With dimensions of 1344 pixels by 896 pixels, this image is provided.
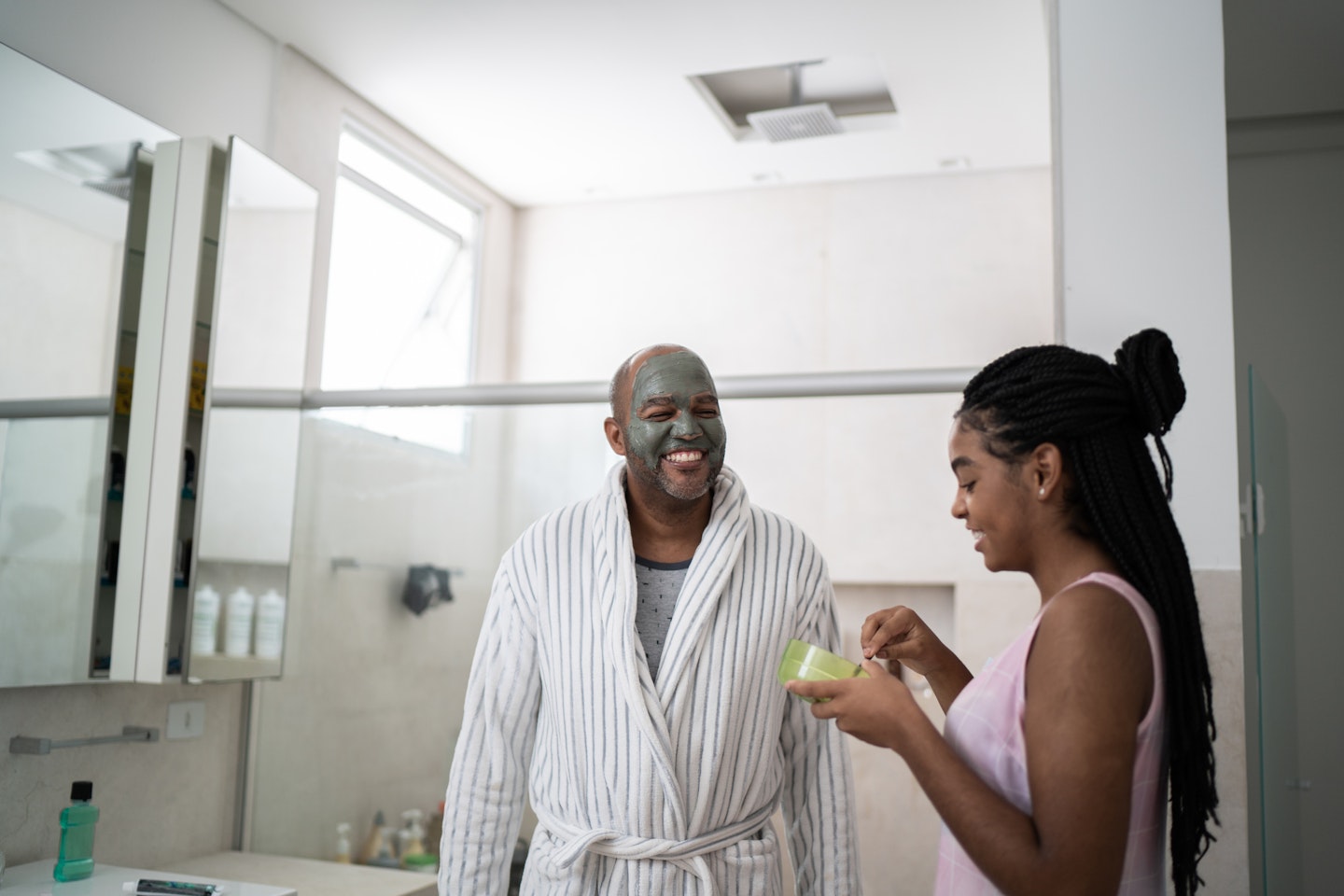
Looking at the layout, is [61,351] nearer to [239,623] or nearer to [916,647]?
[239,623]

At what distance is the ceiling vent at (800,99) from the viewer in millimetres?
3217

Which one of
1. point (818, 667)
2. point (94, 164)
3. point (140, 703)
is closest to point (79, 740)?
point (140, 703)

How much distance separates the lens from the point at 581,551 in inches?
61.2

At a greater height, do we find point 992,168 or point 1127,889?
point 992,168

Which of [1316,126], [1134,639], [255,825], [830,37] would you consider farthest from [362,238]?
[1134,639]

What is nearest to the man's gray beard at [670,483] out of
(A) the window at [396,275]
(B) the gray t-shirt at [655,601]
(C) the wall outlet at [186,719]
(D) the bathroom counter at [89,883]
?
(B) the gray t-shirt at [655,601]

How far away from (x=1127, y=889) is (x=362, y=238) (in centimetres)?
303

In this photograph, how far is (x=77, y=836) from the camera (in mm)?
1914

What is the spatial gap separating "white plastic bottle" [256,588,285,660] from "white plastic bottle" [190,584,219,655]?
13 centimetres

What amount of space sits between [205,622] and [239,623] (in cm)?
11

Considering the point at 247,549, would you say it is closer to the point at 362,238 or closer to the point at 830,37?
the point at 362,238

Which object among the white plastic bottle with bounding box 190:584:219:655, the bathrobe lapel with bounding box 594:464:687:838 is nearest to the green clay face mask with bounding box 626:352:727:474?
the bathrobe lapel with bounding box 594:464:687:838

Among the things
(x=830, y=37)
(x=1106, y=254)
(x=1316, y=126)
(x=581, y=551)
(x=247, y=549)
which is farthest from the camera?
(x=830, y=37)

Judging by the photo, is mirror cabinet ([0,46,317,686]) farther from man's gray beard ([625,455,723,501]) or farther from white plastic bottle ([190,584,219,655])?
man's gray beard ([625,455,723,501])
